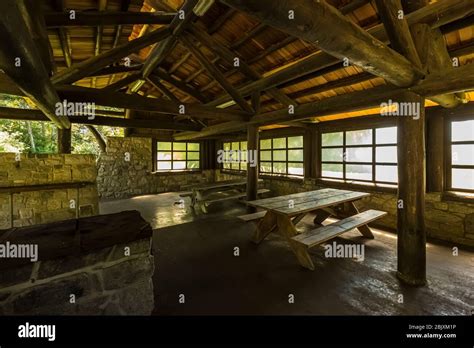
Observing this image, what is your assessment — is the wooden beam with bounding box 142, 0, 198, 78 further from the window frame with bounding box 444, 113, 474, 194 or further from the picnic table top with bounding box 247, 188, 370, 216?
the window frame with bounding box 444, 113, 474, 194

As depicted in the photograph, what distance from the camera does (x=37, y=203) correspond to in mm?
4074

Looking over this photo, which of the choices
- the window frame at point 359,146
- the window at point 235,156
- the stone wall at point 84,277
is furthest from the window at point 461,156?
the window at point 235,156

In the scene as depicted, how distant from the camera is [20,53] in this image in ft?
4.89

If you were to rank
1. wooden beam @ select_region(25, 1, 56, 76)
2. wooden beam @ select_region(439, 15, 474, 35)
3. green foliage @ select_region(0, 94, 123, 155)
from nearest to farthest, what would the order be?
wooden beam @ select_region(25, 1, 56, 76)
wooden beam @ select_region(439, 15, 474, 35)
green foliage @ select_region(0, 94, 123, 155)

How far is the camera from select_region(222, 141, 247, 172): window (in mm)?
10078

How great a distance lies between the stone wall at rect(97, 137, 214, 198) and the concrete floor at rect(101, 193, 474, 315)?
5.78 meters

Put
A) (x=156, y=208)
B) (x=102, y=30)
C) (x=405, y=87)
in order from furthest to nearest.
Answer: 1. (x=156, y=208)
2. (x=102, y=30)
3. (x=405, y=87)

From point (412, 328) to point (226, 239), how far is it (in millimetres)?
3037

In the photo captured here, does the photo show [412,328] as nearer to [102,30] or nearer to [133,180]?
[102,30]

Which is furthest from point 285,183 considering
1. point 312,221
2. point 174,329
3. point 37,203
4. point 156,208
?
point 37,203

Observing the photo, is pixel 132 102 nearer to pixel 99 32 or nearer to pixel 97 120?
pixel 99 32

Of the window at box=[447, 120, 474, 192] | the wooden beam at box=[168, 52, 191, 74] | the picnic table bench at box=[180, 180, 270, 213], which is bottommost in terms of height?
the picnic table bench at box=[180, 180, 270, 213]

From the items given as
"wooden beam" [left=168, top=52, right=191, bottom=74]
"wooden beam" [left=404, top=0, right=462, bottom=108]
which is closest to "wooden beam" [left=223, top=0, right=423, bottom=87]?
"wooden beam" [left=404, top=0, right=462, bottom=108]

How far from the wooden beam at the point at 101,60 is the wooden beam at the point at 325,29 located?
11.9 ft
